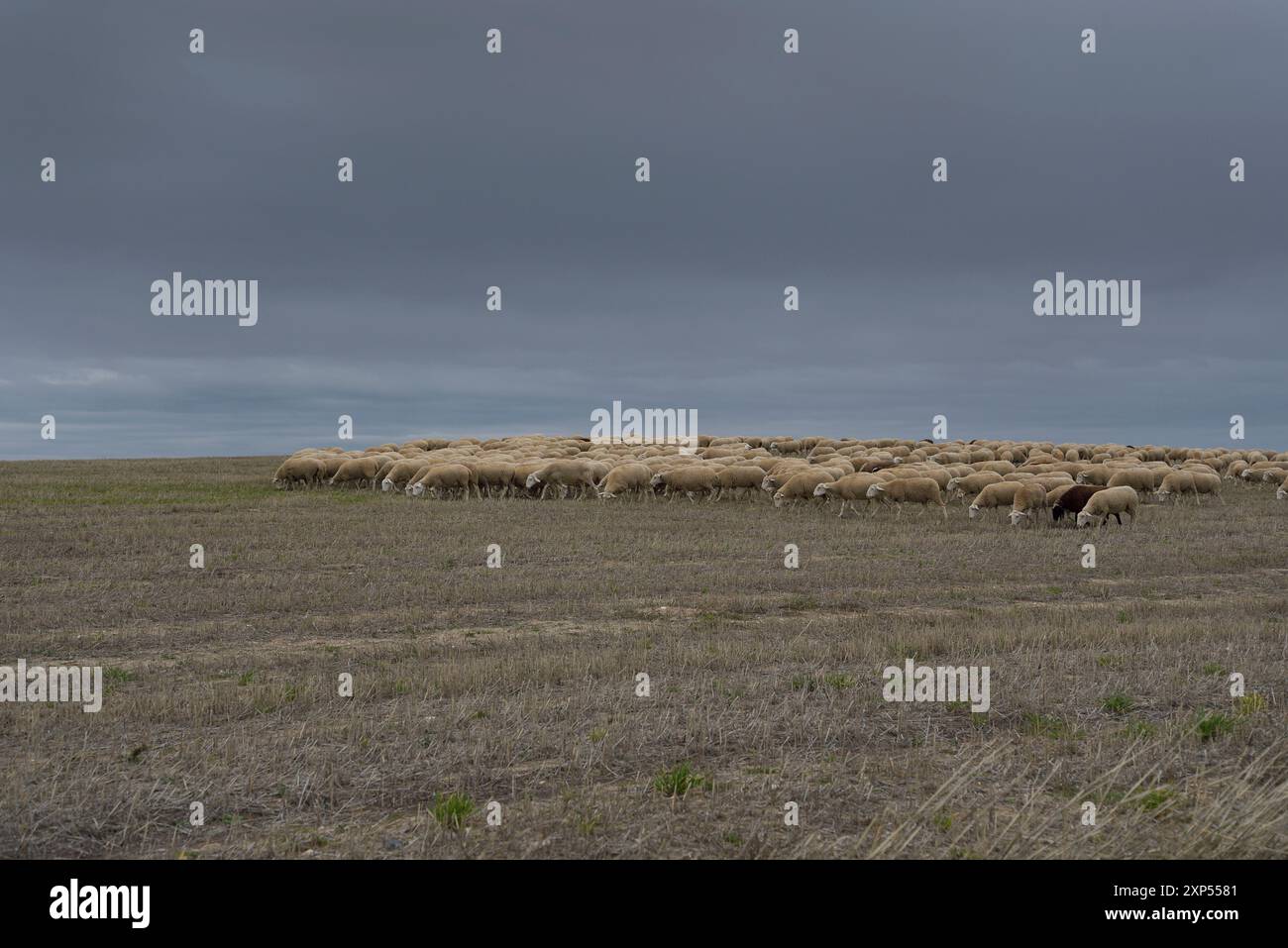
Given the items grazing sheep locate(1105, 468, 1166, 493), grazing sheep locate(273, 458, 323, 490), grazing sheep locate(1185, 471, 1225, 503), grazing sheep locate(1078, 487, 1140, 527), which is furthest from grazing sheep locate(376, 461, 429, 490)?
grazing sheep locate(1185, 471, 1225, 503)

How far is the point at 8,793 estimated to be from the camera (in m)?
6.87

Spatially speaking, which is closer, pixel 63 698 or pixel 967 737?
pixel 967 737

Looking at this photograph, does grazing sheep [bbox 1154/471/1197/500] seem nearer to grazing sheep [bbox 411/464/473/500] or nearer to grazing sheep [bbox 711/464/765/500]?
grazing sheep [bbox 711/464/765/500]

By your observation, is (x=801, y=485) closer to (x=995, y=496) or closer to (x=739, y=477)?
(x=739, y=477)

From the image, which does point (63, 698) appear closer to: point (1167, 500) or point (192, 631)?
point (192, 631)

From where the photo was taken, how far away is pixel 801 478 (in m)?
36.0

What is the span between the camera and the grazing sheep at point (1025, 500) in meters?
30.4

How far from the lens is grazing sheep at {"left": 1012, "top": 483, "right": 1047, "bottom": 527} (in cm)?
3036

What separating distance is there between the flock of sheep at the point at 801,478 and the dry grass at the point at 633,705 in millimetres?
8867

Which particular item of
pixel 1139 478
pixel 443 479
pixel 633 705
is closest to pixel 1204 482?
pixel 1139 478

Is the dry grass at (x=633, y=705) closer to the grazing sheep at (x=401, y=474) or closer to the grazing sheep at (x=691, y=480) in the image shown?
the grazing sheep at (x=691, y=480)

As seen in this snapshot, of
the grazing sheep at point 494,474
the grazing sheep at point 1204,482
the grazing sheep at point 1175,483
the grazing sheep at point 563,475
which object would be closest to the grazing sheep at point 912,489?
the grazing sheep at point 1175,483
